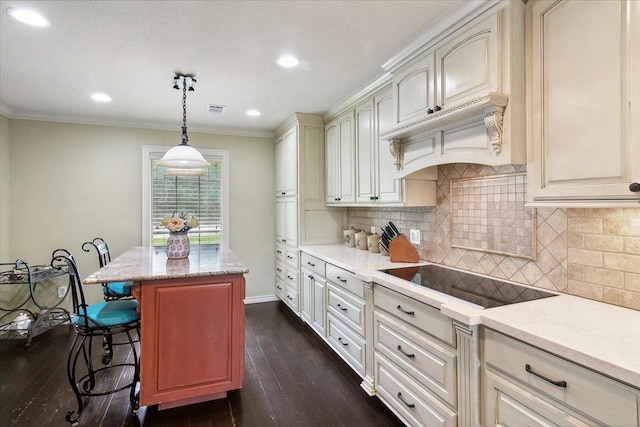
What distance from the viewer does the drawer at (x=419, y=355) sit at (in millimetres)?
1664

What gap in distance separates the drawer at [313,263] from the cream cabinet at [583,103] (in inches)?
78.6

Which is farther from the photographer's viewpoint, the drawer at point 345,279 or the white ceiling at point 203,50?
the drawer at point 345,279

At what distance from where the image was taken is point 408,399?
6.49ft

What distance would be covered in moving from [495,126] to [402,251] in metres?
1.32

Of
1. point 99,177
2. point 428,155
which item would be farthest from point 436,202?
point 99,177

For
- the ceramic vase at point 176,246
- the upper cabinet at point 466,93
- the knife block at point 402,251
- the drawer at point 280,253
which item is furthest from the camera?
the drawer at point 280,253

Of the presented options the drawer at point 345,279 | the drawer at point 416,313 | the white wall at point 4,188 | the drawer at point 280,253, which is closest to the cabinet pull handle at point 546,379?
the drawer at point 416,313

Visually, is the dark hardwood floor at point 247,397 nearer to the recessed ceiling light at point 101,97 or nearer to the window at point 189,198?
the window at point 189,198

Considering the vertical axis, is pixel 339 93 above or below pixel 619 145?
above

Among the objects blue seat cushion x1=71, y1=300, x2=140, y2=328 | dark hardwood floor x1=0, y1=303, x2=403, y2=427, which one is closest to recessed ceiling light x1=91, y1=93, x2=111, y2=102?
blue seat cushion x1=71, y1=300, x2=140, y2=328

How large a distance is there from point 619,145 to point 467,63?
34.0 inches

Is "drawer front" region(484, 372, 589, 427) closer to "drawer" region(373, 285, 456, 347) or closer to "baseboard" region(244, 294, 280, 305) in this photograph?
"drawer" region(373, 285, 456, 347)

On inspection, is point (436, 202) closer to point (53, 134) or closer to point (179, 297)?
point (179, 297)

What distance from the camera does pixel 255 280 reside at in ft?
16.0
